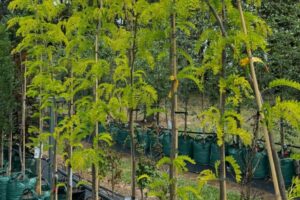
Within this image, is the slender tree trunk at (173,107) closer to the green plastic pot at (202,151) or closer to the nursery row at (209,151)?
the nursery row at (209,151)

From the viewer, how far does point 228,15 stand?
2.25 m

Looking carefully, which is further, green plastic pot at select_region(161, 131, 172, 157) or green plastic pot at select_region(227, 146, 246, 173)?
green plastic pot at select_region(161, 131, 172, 157)

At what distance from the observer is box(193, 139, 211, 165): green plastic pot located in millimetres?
10016

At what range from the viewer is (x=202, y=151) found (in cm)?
1010

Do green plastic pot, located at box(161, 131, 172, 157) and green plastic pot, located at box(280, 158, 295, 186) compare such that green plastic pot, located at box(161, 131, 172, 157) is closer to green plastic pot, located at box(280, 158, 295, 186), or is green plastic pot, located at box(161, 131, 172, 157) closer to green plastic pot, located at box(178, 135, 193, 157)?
green plastic pot, located at box(178, 135, 193, 157)

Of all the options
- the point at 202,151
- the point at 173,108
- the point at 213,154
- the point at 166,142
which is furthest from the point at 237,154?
the point at 173,108

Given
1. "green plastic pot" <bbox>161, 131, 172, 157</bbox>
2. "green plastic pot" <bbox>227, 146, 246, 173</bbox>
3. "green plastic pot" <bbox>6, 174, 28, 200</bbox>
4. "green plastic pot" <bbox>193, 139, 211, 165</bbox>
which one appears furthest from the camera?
"green plastic pot" <bbox>161, 131, 172, 157</bbox>

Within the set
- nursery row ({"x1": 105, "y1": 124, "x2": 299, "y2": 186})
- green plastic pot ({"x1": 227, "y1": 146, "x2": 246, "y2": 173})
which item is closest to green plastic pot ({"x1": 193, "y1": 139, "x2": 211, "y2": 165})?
nursery row ({"x1": 105, "y1": 124, "x2": 299, "y2": 186})

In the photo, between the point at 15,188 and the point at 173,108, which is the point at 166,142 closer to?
the point at 15,188

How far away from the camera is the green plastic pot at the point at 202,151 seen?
32.9 feet

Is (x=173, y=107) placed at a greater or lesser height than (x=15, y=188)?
greater

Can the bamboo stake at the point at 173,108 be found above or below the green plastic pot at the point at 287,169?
above

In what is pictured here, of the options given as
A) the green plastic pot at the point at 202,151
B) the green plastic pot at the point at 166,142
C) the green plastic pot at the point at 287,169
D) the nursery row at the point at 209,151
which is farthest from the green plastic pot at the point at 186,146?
the green plastic pot at the point at 287,169

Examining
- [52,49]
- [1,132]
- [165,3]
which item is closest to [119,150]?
[1,132]
